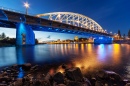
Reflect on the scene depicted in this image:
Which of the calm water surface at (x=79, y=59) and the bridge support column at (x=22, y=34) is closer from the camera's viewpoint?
the calm water surface at (x=79, y=59)

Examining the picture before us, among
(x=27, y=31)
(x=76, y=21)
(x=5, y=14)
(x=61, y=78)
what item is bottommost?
(x=61, y=78)

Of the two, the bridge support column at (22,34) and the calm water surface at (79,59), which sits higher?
the bridge support column at (22,34)

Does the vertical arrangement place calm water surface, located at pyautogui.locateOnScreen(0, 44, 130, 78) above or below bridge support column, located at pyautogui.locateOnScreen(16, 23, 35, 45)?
below

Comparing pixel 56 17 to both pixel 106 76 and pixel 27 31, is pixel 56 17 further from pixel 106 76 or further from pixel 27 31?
pixel 106 76

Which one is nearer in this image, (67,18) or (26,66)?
(26,66)

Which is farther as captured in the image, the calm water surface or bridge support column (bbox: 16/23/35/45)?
bridge support column (bbox: 16/23/35/45)

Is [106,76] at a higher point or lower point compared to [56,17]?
lower

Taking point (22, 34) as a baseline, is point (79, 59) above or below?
below

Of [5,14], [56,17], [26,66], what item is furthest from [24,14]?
[56,17]

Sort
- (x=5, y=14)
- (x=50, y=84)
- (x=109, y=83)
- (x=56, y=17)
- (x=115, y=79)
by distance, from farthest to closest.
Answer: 1. (x=56, y=17)
2. (x=5, y=14)
3. (x=115, y=79)
4. (x=109, y=83)
5. (x=50, y=84)

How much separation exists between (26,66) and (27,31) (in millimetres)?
52222

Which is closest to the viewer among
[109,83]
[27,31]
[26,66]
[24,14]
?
[109,83]

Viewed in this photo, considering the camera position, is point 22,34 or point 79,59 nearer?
point 79,59

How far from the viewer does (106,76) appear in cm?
1024
